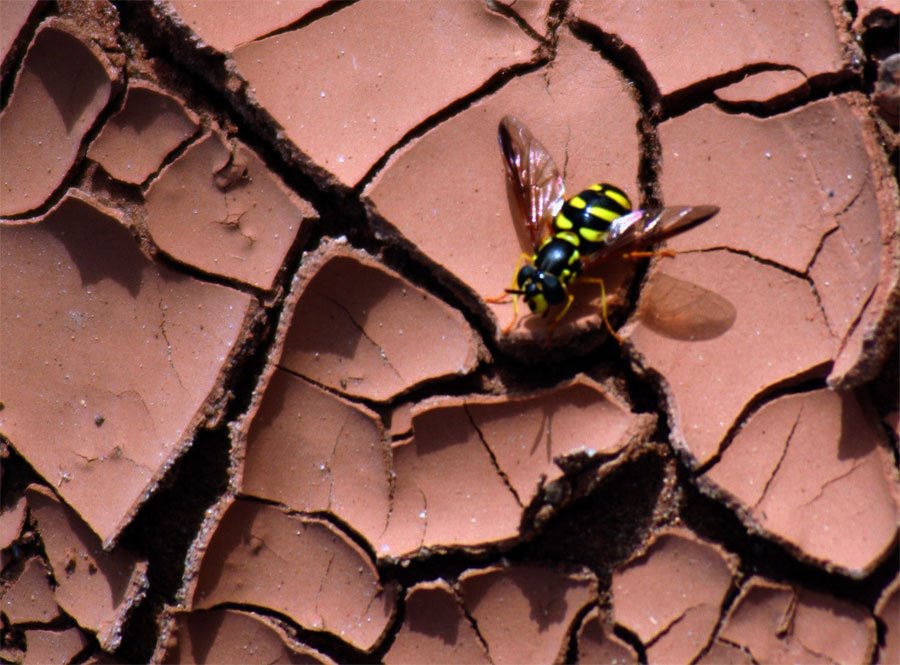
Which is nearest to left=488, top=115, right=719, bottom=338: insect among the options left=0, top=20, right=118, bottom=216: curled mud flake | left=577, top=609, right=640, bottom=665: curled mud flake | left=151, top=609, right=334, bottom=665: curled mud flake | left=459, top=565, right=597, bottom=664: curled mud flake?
left=459, top=565, right=597, bottom=664: curled mud flake

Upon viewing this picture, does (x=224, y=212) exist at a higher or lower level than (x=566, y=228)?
lower

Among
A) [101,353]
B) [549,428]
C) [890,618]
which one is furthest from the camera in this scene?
[101,353]

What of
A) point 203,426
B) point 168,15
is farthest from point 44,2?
point 203,426

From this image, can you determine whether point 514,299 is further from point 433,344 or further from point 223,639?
point 223,639

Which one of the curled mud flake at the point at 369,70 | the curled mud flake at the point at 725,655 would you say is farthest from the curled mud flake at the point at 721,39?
the curled mud flake at the point at 725,655

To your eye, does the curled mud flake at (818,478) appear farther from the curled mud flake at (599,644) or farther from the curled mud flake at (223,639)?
the curled mud flake at (223,639)

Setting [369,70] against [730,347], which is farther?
[369,70]

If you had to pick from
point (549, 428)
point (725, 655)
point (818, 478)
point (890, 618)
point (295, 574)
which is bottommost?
point (295, 574)

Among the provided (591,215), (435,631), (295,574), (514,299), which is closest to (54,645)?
(295,574)
